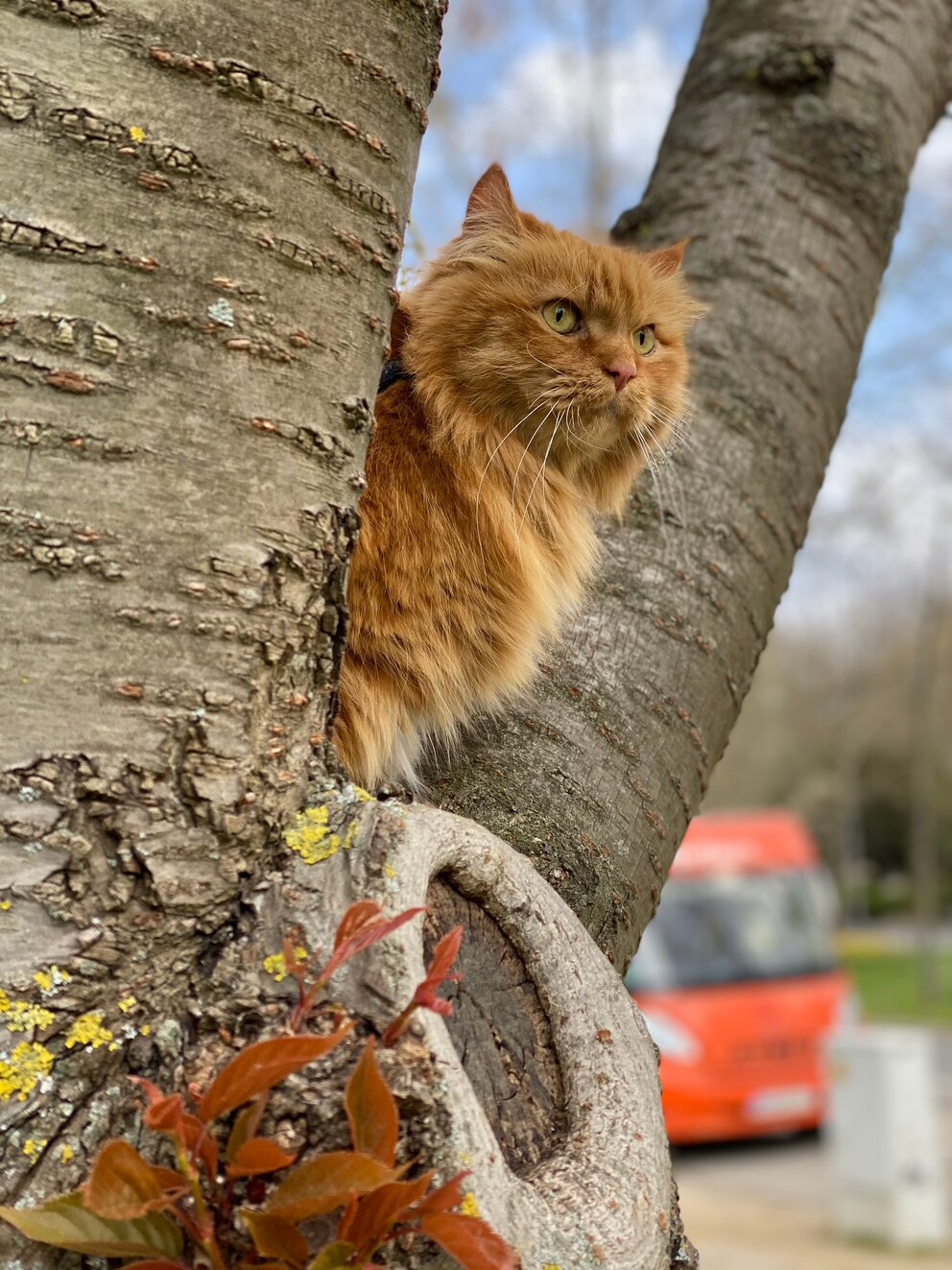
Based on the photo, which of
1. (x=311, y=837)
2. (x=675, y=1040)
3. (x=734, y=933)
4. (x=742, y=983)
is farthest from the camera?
(x=734, y=933)

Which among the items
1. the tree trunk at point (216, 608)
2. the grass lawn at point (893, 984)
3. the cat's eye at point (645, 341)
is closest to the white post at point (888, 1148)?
the cat's eye at point (645, 341)

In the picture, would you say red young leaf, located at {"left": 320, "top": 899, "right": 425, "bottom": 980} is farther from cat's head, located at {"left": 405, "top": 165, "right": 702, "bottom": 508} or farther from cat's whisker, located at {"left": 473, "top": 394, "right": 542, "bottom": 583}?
cat's head, located at {"left": 405, "top": 165, "right": 702, "bottom": 508}

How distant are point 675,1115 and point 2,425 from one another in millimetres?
9762

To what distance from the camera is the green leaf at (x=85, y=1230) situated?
2.54ft

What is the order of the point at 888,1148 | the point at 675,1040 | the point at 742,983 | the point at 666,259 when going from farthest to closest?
the point at 742,983 < the point at 675,1040 < the point at 888,1148 < the point at 666,259

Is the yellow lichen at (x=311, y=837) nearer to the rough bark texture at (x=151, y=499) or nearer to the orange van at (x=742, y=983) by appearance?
the rough bark texture at (x=151, y=499)

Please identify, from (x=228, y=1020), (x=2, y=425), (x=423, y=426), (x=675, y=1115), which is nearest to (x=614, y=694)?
(x=423, y=426)

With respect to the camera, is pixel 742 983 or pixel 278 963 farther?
pixel 742 983

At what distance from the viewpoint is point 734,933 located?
10719mm

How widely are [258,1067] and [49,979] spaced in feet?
0.65

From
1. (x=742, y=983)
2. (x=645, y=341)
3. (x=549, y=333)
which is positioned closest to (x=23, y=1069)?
(x=549, y=333)

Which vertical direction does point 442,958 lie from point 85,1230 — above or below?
above

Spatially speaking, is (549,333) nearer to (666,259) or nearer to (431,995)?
(666,259)

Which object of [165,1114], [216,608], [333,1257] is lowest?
[333,1257]
